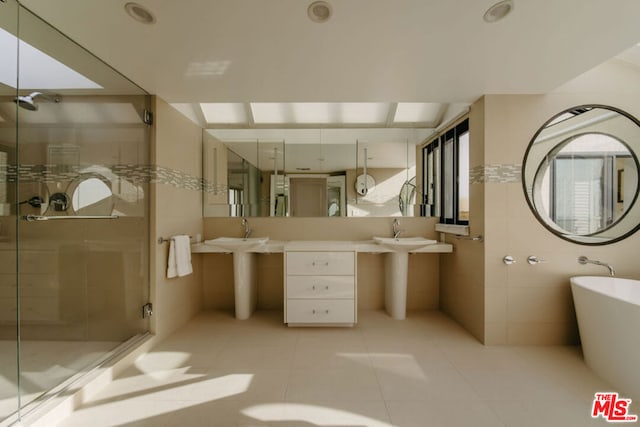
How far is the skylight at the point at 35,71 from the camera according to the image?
1.41 m

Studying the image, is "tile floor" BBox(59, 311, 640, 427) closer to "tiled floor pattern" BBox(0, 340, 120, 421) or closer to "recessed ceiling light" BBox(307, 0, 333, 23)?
"tiled floor pattern" BBox(0, 340, 120, 421)

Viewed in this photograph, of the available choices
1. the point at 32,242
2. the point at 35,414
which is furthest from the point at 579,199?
the point at 32,242

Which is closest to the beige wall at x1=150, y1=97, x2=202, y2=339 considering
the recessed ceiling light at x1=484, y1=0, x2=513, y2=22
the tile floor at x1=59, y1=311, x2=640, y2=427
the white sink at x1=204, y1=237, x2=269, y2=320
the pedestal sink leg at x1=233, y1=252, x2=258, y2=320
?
the tile floor at x1=59, y1=311, x2=640, y2=427

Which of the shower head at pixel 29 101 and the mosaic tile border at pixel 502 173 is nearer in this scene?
the shower head at pixel 29 101

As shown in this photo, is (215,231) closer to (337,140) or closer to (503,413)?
(337,140)

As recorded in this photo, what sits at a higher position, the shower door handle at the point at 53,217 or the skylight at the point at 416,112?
the skylight at the point at 416,112

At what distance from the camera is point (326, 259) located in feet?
8.05

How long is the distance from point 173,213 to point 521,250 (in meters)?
3.03

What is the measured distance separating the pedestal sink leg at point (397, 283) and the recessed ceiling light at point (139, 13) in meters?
2.51

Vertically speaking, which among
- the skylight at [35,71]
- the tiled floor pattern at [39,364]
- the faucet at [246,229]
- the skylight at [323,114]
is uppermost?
the skylight at [323,114]

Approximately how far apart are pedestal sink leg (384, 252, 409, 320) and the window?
0.67 metres

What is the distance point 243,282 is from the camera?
8.86 ft

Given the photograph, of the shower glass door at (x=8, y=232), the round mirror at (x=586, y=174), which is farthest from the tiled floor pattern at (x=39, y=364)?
the round mirror at (x=586, y=174)

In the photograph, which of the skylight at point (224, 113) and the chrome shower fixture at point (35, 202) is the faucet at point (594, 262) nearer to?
the skylight at point (224, 113)
